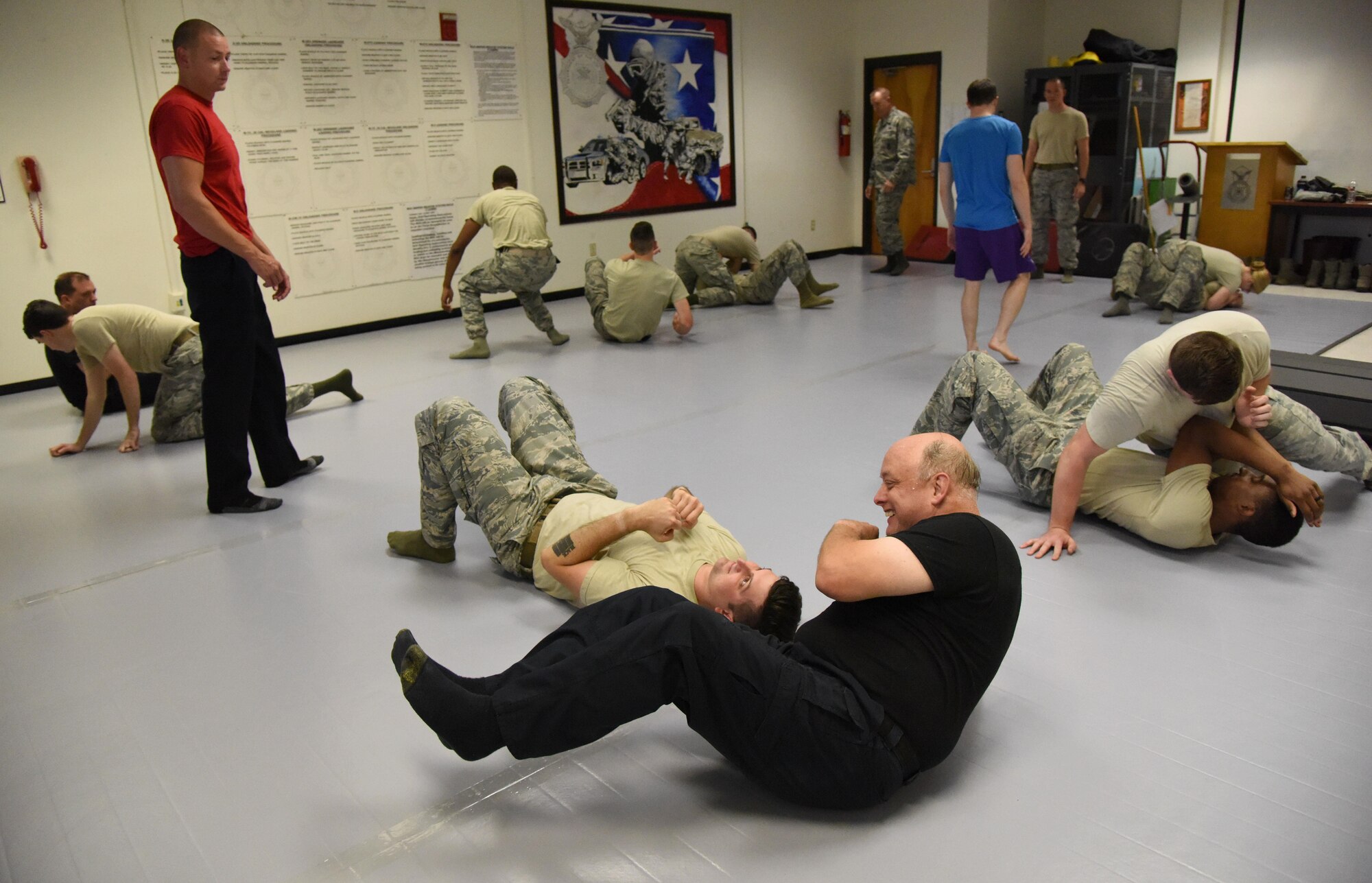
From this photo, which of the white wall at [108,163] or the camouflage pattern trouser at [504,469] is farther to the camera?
the white wall at [108,163]

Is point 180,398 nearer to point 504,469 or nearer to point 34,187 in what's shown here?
point 34,187

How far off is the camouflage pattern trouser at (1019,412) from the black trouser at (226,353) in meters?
2.67

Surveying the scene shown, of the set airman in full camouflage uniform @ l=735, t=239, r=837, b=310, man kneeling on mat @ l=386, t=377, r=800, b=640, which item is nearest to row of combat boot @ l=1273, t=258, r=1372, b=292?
airman in full camouflage uniform @ l=735, t=239, r=837, b=310

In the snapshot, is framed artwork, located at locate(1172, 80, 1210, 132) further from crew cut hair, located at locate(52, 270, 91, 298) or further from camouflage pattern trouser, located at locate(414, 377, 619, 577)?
crew cut hair, located at locate(52, 270, 91, 298)

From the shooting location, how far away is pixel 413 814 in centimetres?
202

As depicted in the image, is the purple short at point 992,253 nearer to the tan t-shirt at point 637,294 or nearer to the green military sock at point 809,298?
the tan t-shirt at point 637,294

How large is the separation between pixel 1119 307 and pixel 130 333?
6.30m

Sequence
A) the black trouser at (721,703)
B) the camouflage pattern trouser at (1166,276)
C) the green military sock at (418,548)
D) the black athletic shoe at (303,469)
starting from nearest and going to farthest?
the black trouser at (721,703) < the green military sock at (418,548) < the black athletic shoe at (303,469) < the camouflage pattern trouser at (1166,276)

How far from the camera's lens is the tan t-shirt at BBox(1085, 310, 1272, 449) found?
2873 mm

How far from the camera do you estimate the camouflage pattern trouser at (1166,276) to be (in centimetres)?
674

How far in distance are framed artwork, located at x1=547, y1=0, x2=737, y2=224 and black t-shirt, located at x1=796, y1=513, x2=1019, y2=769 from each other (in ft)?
24.0

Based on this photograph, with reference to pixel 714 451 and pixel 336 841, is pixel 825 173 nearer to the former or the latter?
pixel 714 451

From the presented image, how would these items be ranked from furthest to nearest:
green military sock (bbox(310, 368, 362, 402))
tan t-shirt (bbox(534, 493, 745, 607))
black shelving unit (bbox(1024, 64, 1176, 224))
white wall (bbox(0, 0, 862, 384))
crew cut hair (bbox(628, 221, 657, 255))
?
black shelving unit (bbox(1024, 64, 1176, 224)) → crew cut hair (bbox(628, 221, 657, 255)) → white wall (bbox(0, 0, 862, 384)) → green military sock (bbox(310, 368, 362, 402)) → tan t-shirt (bbox(534, 493, 745, 607))

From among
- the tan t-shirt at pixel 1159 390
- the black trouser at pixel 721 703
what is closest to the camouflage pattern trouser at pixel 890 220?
the tan t-shirt at pixel 1159 390
